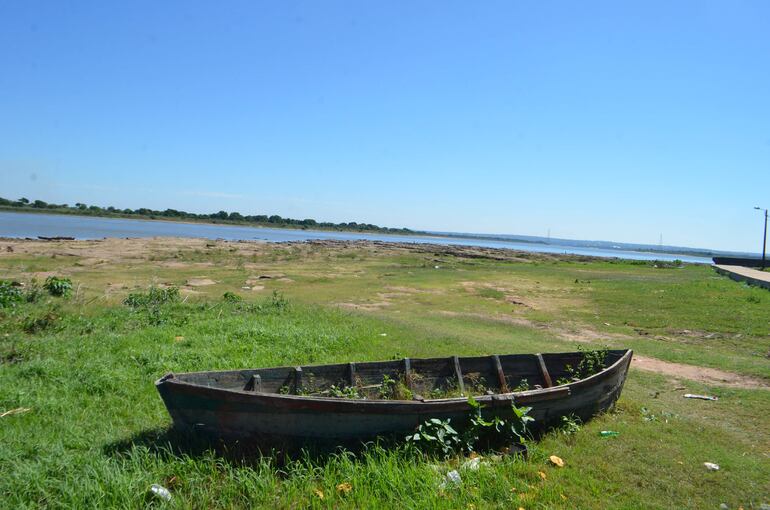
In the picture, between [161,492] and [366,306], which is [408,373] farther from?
[366,306]

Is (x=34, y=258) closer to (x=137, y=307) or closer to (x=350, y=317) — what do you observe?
(x=137, y=307)

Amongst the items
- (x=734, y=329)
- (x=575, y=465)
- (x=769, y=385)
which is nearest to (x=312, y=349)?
(x=575, y=465)

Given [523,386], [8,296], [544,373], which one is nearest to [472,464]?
[523,386]

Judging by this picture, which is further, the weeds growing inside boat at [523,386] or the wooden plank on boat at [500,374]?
the weeds growing inside boat at [523,386]

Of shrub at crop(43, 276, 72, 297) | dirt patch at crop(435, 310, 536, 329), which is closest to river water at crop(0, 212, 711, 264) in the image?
shrub at crop(43, 276, 72, 297)

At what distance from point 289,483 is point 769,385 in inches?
378

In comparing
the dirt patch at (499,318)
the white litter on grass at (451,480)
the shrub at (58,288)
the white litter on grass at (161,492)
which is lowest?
the dirt patch at (499,318)

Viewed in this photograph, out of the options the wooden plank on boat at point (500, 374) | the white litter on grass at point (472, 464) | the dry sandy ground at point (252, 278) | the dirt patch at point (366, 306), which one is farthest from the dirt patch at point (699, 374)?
the dirt patch at point (366, 306)

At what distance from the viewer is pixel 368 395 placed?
7230 millimetres

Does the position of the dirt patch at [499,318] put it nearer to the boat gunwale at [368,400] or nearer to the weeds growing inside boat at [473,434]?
the boat gunwale at [368,400]

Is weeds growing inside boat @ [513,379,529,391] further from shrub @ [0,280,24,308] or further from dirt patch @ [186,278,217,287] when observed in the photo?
dirt patch @ [186,278,217,287]

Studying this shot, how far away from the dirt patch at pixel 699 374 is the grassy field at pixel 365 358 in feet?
0.23

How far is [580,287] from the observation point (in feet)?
84.1

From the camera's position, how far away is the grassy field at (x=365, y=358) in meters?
4.96
